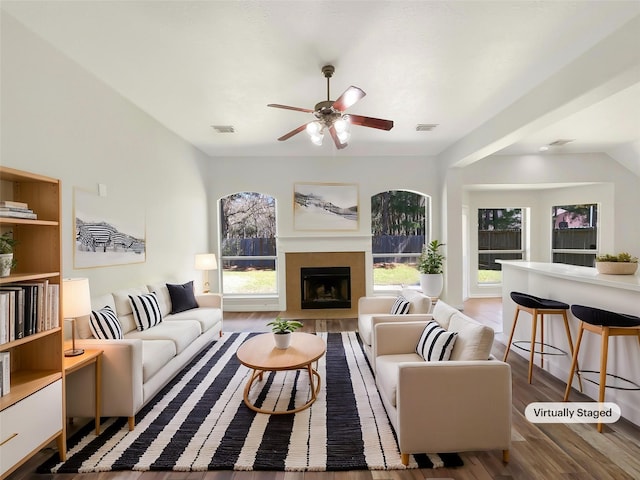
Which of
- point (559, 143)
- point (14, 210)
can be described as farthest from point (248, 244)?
point (559, 143)

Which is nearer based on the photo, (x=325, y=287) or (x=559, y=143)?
(x=559, y=143)

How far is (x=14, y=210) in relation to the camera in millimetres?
1793

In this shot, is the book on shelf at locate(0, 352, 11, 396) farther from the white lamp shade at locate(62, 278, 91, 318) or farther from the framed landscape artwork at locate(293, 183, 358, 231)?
the framed landscape artwork at locate(293, 183, 358, 231)

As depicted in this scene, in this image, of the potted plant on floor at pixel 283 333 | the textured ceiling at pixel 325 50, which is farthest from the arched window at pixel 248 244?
the potted plant on floor at pixel 283 333

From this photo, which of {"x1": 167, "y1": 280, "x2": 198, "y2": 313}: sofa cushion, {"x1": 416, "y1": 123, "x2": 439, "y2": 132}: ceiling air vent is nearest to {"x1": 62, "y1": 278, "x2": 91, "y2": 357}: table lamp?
{"x1": 167, "y1": 280, "x2": 198, "y2": 313}: sofa cushion

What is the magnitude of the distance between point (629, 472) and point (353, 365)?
217 cm

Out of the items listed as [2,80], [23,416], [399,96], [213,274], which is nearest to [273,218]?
[213,274]

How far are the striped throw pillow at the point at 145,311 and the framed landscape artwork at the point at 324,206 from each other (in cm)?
299

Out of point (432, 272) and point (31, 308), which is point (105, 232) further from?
point (432, 272)

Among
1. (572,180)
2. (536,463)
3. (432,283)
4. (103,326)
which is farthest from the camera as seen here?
(572,180)

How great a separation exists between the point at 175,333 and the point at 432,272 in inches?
170

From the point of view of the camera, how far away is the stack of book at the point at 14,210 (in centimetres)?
174

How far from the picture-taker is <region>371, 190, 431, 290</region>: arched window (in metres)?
6.22

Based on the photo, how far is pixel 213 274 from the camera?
19.5 feet
